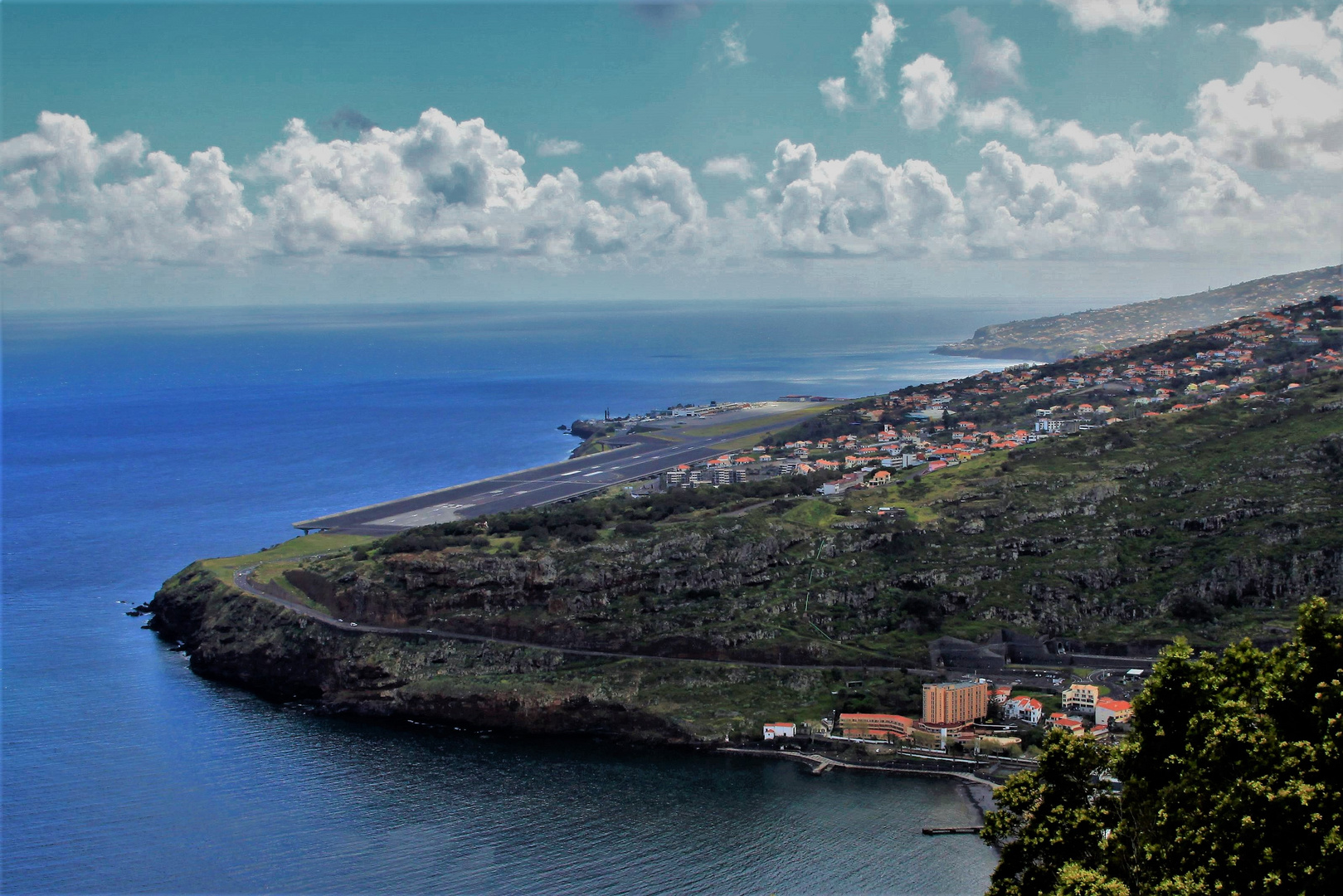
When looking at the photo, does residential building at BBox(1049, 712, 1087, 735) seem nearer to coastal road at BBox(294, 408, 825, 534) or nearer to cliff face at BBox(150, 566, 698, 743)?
cliff face at BBox(150, 566, 698, 743)

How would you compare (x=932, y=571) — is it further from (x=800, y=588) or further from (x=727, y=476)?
(x=727, y=476)

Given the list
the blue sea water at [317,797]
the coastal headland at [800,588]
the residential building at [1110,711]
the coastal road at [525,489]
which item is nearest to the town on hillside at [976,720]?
the residential building at [1110,711]

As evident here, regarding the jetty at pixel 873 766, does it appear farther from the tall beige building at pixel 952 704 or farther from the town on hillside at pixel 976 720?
the tall beige building at pixel 952 704

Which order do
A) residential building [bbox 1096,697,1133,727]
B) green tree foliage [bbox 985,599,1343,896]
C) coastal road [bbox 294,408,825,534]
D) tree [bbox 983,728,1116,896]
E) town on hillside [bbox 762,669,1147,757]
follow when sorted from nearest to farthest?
green tree foliage [bbox 985,599,1343,896], tree [bbox 983,728,1116,896], residential building [bbox 1096,697,1133,727], town on hillside [bbox 762,669,1147,757], coastal road [bbox 294,408,825,534]

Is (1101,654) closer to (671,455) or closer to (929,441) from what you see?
(929,441)

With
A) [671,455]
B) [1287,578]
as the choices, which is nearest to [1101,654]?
[1287,578]

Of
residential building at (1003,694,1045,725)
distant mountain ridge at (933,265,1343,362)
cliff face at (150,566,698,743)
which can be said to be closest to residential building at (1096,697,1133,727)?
residential building at (1003,694,1045,725)
